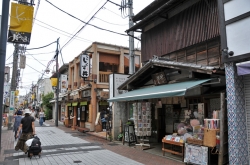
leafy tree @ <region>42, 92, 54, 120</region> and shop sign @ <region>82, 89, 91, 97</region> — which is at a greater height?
shop sign @ <region>82, 89, 91, 97</region>

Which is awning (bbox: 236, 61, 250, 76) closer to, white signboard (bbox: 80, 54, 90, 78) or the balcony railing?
white signboard (bbox: 80, 54, 90, 78)

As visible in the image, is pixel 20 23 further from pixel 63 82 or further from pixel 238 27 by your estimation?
pixel 63 82

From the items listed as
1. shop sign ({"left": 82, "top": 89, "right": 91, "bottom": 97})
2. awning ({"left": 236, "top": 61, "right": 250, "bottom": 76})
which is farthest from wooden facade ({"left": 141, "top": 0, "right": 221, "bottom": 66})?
shop sign ({"left": 82, "top": 89, "right": 91, "bottom": 97})

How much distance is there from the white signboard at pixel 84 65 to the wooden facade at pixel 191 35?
7.85m

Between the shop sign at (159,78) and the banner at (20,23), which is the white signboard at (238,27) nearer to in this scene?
the shop sign at (159,78)

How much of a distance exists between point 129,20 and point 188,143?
915 cm

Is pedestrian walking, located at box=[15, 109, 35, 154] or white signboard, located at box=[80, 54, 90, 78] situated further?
white signboard, located at box=[80, 54, 90, 78]

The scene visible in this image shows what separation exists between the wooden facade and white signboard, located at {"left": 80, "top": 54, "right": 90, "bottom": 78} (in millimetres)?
7847

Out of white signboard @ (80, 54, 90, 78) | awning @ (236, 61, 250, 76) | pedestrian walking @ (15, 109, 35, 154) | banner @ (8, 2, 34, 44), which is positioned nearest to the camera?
awning @ (236, 61, 250, 76)

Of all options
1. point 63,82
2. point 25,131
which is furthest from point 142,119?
point 63,82

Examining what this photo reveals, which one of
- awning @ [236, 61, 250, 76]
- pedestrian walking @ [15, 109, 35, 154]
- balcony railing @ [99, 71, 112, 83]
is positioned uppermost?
balcony railing @ [99, 71, 112, 83]

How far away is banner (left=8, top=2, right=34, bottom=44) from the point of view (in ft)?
22.7

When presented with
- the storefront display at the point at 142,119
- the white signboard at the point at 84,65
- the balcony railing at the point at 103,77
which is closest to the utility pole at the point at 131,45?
the storefront display at the point at 142,119

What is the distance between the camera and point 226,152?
22.1ft
